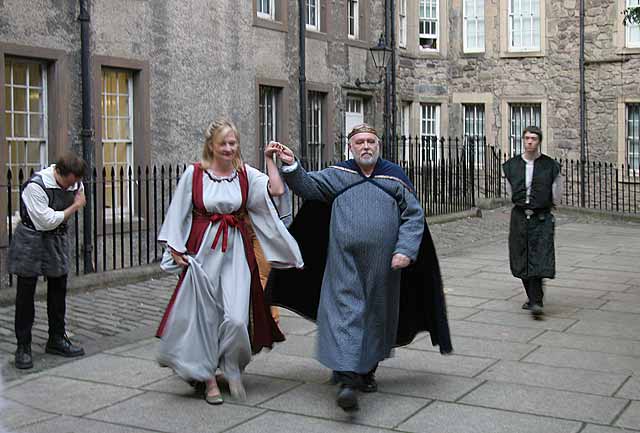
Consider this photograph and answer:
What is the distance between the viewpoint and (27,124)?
13711 millimetres

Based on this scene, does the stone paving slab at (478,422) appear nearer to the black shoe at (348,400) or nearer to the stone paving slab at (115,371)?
the black shoe at (348,400)

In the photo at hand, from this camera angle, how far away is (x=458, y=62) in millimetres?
26953

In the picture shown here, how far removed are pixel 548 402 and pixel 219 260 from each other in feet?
7.65

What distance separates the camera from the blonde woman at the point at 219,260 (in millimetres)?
6375

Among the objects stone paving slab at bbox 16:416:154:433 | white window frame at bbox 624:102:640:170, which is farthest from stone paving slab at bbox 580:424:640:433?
white window frame at bbox 624:102:640:170

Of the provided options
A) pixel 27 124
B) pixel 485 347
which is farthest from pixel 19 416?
pixel 27 124

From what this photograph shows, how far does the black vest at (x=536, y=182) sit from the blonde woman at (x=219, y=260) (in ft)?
12.5

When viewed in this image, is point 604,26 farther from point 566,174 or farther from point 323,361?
point 323,361

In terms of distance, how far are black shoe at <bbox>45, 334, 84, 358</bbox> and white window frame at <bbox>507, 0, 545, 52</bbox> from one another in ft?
66.9

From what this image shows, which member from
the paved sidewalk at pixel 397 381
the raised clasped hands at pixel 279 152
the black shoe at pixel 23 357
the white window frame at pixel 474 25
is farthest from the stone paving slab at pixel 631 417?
the white window frame at pixel 474 25

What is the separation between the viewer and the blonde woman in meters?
6.38

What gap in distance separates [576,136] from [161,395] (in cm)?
2074

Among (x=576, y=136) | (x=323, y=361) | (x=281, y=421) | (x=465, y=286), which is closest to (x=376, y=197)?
(x=323, y=361)

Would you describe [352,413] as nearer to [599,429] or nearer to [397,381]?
[397,381]
